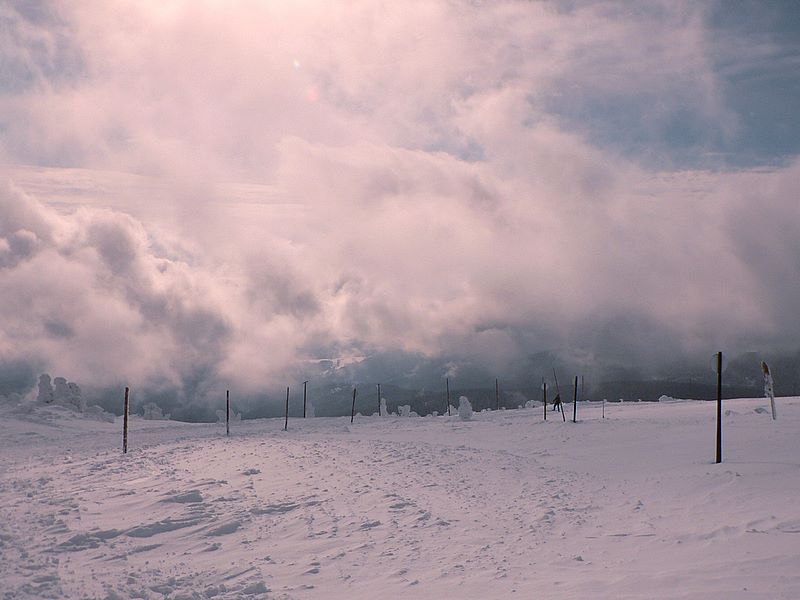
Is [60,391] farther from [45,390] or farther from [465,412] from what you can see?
[465,412]

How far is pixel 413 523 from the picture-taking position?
15391 mm

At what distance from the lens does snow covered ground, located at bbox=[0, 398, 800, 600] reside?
33.9 feet

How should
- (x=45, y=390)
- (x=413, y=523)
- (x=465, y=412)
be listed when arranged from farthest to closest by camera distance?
(x=45, y=390), (x=465, y=412), (x=413, y=523)

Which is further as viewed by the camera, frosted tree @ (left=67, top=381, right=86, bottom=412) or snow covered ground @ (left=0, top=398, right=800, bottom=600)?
frosted tree @ (left=67, top=381, right=86, bottom=412)

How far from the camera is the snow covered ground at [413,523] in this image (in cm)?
1034

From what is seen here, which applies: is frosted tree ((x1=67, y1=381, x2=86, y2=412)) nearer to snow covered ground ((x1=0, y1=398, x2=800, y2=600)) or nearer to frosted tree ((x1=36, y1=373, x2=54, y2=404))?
frosted tree ((x1=36, y1=373, x2=54, y2=404))

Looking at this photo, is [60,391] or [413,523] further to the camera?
[60,391]

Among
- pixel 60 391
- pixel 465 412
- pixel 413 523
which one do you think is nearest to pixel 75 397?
pixel 60 391

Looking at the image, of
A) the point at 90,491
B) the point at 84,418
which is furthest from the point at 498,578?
the point at 84,418

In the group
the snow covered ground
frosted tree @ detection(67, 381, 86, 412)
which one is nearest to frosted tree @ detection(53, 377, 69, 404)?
frosted tree @ detection(67, 381, 86, 412)

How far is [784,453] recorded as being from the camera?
23.0 meters

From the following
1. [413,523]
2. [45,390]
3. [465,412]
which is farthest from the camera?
[45,390]

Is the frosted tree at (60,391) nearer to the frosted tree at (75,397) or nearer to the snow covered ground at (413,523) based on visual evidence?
the frosted tree at (75,397)

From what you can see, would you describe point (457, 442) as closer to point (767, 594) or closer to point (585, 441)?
point (585, 441)
